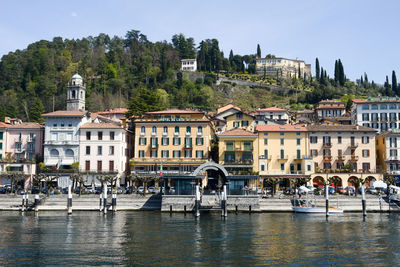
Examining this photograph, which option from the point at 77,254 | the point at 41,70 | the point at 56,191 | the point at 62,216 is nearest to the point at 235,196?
the point at 62,216

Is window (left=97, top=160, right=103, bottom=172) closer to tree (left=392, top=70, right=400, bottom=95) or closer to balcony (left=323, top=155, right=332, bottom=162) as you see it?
balcony (left=323, top=155, right=332, bottom=162)

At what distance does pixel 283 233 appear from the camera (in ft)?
145

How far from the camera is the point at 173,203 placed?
209ft

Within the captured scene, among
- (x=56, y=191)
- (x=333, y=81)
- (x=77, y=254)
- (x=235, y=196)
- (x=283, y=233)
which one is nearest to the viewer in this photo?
(x=77, y=254)

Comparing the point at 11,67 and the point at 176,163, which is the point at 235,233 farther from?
the point at 11,67

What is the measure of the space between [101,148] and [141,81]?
259 ft

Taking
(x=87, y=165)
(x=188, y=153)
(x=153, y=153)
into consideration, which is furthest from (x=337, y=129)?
(x=87, y=165)

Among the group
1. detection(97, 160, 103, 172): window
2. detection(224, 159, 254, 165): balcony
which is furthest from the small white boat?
detection(97, 160, 103, 172): window

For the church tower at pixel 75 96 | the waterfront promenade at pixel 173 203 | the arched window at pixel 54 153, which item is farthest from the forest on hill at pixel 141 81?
the waterfront promenade at pixel 173 203

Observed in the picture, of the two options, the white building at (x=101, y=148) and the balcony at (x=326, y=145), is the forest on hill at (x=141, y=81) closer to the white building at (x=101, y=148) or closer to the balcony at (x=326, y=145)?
the white building at (x=101, y=148)

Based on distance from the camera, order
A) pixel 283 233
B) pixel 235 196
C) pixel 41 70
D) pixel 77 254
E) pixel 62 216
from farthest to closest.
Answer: pixel 41 70 → pixel 235 196 → pixel 62 216 → pixel 283 233 → pixel 77 254

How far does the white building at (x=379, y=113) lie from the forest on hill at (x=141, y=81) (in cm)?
3965

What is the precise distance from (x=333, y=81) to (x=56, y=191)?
411 ft

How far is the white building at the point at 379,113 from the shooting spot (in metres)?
104
